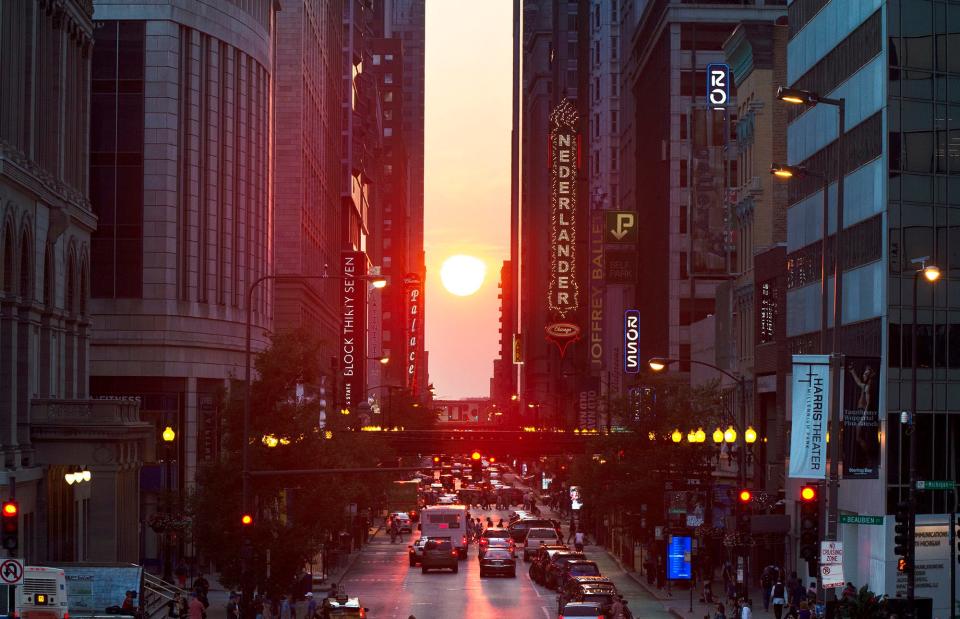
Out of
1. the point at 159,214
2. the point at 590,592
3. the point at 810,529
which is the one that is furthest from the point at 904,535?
the point at 159,214

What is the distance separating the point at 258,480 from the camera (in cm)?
6344

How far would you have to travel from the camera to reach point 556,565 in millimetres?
74750

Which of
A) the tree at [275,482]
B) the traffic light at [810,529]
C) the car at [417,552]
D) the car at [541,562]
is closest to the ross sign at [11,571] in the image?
the traffic light at [810,529]

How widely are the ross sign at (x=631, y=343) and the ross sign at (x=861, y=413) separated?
9152 centimetres

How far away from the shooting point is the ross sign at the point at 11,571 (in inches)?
1373

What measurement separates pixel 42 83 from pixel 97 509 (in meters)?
15.9

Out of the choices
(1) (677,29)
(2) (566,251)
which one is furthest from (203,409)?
(2) (566,251)

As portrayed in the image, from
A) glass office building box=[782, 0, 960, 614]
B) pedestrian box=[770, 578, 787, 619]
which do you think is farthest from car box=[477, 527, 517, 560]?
glass office building box=[782, 0, 960, 614]

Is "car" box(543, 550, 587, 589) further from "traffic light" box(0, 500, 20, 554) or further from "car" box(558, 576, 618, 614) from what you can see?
"traffic light" box(0, 500, 20, 554)

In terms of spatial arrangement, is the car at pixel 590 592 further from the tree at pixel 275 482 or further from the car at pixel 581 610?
the tree at pixel 275 482

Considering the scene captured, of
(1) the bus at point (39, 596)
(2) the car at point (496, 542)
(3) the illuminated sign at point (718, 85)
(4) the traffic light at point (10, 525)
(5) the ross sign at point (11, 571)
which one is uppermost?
(3) the illuminated sign at point (718, 85)

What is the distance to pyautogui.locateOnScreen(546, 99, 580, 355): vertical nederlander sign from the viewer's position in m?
175

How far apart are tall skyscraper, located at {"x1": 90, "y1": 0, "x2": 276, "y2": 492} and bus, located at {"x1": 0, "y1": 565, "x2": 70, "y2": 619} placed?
1651 inches

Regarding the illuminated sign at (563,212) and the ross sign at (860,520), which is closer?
the ross sign at (860,520)
